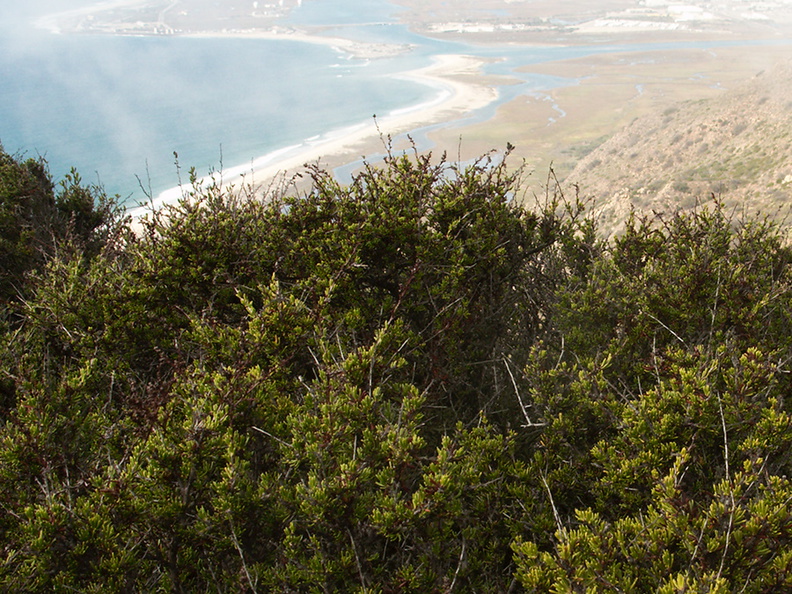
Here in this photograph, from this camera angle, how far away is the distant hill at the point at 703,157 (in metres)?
32.2

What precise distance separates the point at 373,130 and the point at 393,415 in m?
64.3

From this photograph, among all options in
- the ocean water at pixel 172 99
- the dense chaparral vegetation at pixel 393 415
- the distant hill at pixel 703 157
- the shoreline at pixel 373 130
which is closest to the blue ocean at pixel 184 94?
the ocean water at pixel 172 99

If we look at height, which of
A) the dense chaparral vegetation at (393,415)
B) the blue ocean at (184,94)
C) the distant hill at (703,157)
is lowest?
the distant hill at (703,157)

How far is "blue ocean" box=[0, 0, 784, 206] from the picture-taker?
205 feet

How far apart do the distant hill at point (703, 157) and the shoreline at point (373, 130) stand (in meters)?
18.8

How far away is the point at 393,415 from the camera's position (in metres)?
3.48

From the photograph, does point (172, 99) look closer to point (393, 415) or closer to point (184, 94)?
point (184, 94)

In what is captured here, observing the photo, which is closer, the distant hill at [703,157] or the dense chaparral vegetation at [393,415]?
the dense chaparral vegetation at [393,415]

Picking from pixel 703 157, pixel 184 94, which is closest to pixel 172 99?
pixel 184 94

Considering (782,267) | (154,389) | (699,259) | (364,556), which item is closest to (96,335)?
(154,389)

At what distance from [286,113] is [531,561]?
8374 centimetres

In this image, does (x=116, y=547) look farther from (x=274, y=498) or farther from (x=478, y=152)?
(x=478, y=152)

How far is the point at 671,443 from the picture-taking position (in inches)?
131

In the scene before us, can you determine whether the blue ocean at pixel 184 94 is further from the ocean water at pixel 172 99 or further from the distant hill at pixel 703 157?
the distant hill at pixel 703 157
